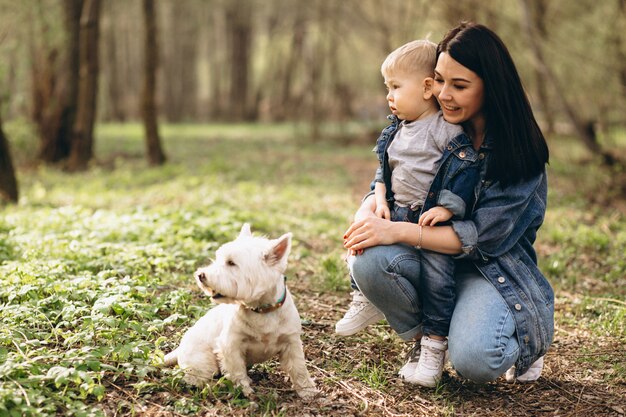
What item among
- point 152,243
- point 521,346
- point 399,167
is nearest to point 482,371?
point 521,346

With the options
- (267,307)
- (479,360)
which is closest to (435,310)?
(479,360)

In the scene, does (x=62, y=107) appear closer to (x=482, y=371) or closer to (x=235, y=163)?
(x=235, y=163)

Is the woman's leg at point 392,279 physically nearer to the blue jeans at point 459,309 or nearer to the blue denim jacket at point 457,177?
the blue jeans at point 459,309

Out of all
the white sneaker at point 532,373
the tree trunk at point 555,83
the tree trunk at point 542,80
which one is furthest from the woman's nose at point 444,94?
the tree trunk at point 542,80

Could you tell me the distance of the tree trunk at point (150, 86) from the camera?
40.1 feet

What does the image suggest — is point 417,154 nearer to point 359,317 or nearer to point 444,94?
point 444,94

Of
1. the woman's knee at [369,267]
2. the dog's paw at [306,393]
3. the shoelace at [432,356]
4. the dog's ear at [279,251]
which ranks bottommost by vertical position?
the dog's paw at [306,393]

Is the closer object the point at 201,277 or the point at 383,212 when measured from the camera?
the point at 201,277

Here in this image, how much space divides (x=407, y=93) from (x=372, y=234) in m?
0.78

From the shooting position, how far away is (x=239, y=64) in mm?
31562

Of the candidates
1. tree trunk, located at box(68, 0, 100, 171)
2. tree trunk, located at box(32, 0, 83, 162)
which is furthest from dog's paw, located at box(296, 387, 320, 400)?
tree trunk, located at box(32, 0, 83, 162)

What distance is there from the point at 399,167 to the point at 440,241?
1.62 feet

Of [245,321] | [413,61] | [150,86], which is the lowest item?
[245,321]

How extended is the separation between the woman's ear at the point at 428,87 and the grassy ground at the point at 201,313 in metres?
1.55
